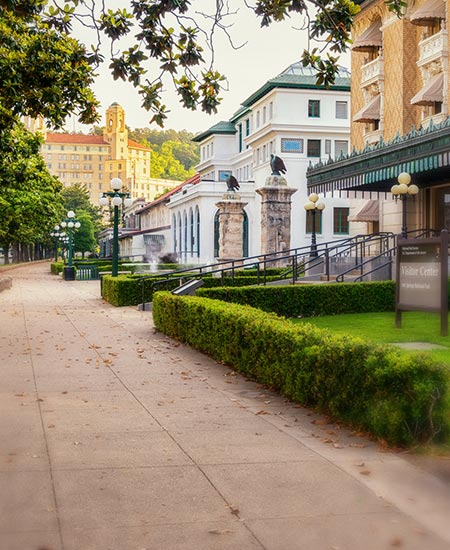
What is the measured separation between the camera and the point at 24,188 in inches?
1746

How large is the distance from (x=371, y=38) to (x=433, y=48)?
578 cm

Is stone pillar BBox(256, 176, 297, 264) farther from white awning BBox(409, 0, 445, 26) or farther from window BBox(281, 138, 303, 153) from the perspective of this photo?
window BBox(281, 138, 303, 153)

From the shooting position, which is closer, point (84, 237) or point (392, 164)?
point (392, 164)

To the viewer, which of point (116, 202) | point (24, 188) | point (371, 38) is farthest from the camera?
point (24, 188)

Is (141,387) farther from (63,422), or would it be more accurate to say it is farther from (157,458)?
(157,458)

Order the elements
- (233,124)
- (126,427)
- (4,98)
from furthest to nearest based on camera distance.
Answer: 1. (233,124)
2. (4,98)
3. (126,427)

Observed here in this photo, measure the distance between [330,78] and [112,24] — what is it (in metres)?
2.63

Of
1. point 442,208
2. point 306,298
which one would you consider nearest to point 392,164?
point 442,208

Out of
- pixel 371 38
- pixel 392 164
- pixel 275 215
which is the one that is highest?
pixel 371 38

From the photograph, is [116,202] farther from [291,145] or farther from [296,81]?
[296,81]

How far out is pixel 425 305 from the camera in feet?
50.2

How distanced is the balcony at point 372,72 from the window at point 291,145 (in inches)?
720

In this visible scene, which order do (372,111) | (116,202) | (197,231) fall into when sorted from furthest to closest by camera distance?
(197,231) < (372,111) < (116,202)

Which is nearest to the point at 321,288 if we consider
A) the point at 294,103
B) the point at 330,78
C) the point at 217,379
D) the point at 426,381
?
the point at 217,379
